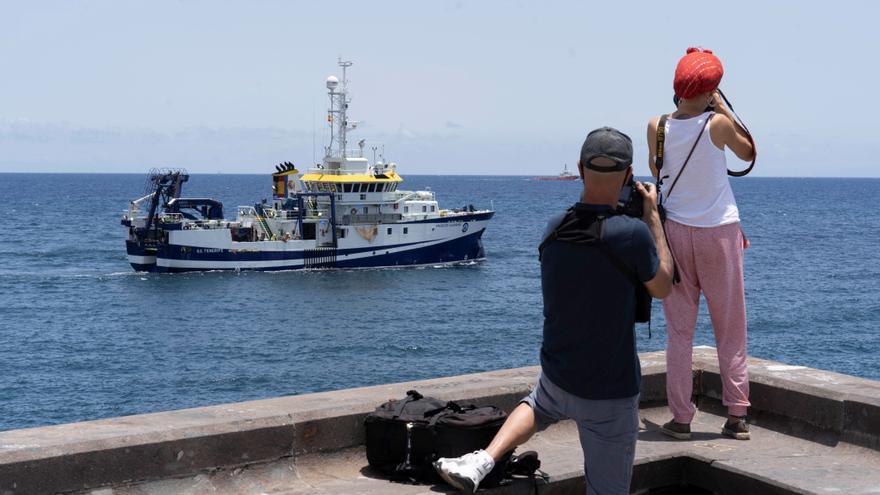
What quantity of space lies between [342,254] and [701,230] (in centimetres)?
4979

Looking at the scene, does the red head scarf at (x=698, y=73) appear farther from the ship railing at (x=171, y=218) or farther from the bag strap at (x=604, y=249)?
the ship railing at (x=171, y=218)

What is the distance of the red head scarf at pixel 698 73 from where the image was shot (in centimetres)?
454

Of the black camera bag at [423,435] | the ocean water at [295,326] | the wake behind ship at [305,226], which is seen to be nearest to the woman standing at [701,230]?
the black camera bag at [423,435]

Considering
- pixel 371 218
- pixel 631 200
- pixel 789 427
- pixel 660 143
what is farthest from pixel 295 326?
pixel 631 200

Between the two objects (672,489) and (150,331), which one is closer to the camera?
(672,489)

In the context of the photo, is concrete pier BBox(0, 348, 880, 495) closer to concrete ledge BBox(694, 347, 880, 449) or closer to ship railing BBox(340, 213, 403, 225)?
concrete ledge BBox(694, 347, 880, 449)

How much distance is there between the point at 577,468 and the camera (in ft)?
14.2

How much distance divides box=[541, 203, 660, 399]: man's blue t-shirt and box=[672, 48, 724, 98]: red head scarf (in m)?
1.34

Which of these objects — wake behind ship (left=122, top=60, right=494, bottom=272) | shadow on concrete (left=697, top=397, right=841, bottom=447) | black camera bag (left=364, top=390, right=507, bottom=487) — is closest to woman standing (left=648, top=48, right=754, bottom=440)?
shadow on concrete (left=697, top=397, right=841, bottom=447)

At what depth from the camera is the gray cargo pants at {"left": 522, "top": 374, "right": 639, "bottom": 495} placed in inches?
139

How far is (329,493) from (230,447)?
43 cm

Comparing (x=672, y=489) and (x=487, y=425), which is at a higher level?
(x=487, y=425)

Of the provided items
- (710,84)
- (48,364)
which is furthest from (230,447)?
(48,364)

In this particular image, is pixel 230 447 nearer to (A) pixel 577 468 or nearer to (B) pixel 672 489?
(A) pixel 577 468
